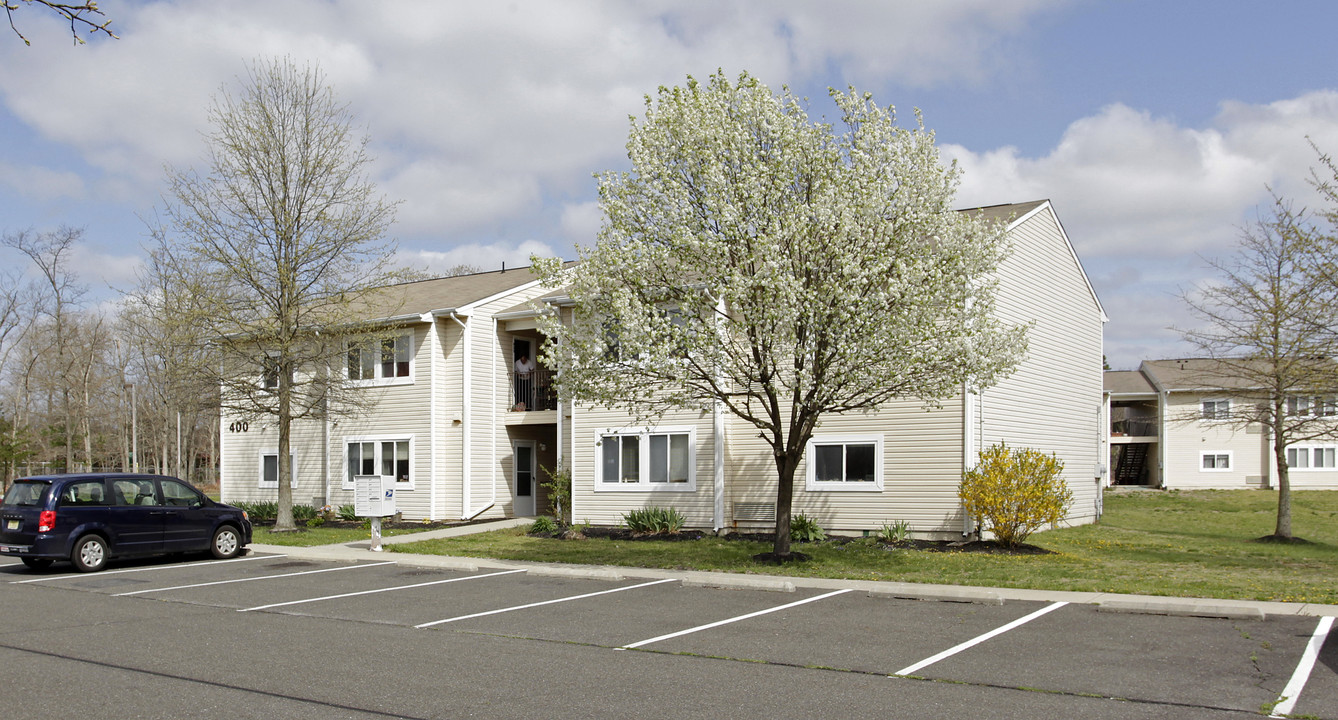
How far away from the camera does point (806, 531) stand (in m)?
20.0

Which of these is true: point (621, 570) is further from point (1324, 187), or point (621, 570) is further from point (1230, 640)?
point (1324, 187)

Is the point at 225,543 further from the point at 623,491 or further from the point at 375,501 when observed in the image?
the point at 623,491

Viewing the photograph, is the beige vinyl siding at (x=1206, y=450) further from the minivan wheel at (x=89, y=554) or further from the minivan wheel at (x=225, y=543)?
the minivan wheel at (x=89, y=554)

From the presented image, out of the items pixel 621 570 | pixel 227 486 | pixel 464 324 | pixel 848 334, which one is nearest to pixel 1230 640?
pixel 848 334

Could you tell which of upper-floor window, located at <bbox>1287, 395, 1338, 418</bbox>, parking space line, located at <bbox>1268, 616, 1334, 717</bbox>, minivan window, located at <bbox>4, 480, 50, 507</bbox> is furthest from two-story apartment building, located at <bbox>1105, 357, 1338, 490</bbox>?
minivan window, located at <bbox>4, 480, 50, 507</bbox>

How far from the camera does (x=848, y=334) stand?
46.8ft

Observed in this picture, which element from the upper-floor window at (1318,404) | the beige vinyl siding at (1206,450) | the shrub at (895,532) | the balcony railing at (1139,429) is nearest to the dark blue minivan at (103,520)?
the shrub at (895,532)

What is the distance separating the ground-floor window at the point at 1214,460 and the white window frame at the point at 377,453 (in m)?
35.6

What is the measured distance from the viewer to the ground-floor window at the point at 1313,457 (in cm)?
4362

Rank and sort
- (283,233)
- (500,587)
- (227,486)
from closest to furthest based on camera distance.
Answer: (500,587) → (283,233) → (227,486)

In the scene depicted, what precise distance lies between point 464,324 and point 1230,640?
19.3 metres

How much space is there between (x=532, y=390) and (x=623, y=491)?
5455 mm

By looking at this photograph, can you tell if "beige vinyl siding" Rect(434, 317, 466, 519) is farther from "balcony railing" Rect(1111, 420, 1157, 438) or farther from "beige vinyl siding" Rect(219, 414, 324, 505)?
"balcony railing" Rect(1111, 420, 1157, 438)

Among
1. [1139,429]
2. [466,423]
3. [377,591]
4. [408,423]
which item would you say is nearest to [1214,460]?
[1139,429]
